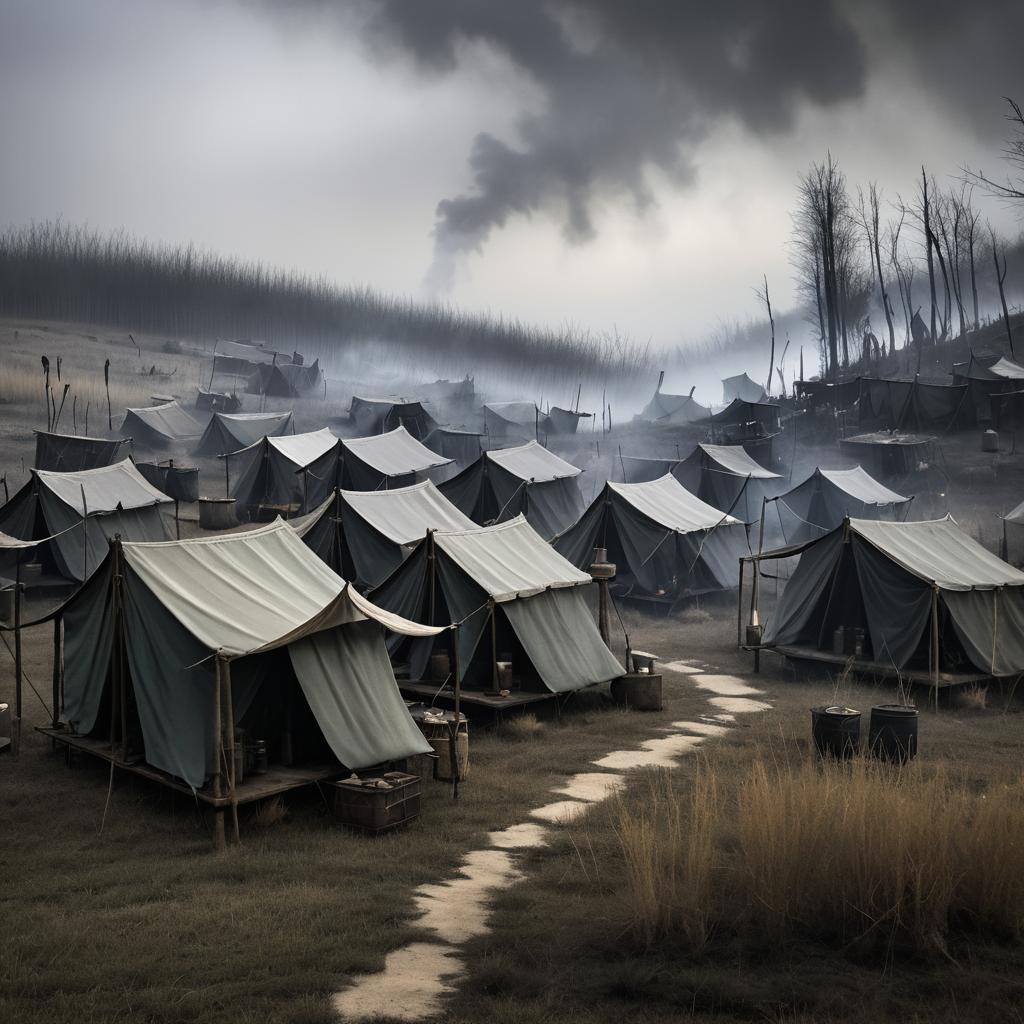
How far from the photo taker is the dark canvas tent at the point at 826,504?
28.4m

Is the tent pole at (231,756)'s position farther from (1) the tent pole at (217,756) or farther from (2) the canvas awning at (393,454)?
(2) the canvas awning at (393,454)

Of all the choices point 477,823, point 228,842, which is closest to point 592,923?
point 477,823

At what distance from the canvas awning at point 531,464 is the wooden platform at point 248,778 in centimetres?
1772

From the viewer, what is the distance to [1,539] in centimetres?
1598

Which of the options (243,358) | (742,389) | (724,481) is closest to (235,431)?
(724,481)

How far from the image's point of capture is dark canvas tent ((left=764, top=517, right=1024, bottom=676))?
15242 mm

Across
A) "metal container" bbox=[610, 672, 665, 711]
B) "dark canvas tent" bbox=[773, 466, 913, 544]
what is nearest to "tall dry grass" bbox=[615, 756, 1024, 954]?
"metal container" bbox=[610, 672, 665, 711]

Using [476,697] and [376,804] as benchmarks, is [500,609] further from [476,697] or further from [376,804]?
[376,804]

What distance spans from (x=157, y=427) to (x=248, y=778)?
29.5 meters

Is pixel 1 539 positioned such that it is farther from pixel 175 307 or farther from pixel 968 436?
pixel 175 307

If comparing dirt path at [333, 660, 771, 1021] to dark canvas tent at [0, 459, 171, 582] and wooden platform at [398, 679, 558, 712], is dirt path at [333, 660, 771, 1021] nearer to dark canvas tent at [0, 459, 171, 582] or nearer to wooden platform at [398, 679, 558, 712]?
wooden platform at [398, 679, 558, 712]

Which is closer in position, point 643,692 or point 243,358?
point 643,692

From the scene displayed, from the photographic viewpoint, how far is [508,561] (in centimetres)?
1477

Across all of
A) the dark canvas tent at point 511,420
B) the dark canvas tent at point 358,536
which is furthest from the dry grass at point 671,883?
the dark canvas tent at point 511,420
